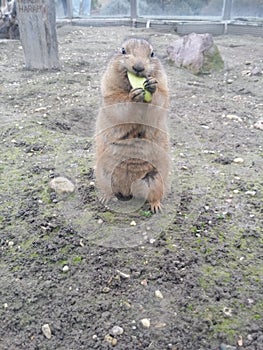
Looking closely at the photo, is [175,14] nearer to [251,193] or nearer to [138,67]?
[251,193]

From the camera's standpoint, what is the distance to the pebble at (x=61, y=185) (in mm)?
2654

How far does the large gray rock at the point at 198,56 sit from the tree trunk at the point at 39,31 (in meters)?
1.59

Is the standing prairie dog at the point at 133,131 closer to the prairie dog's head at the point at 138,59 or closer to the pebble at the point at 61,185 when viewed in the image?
the prairie dog's head at the point at 138,59

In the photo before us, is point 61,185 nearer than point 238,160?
Yes

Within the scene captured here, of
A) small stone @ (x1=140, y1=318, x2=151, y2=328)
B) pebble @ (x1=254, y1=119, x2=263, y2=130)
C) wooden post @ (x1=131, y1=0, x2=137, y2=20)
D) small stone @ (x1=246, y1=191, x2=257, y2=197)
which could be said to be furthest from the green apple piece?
wooden post @ (x1=131, y1=0, x2=137, y2=20)

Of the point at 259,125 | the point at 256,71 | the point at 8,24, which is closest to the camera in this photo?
the point at 259,125

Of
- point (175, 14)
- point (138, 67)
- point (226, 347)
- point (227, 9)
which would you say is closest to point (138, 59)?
point (138, 67)

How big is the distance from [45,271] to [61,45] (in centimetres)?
560

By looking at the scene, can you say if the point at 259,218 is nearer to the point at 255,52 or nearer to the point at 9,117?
the point at 9,117

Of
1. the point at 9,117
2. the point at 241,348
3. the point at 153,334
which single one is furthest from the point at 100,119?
the point at 9,117

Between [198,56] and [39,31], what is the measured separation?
199cm

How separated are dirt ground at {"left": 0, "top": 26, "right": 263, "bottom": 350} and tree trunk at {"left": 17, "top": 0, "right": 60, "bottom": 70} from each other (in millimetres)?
1504

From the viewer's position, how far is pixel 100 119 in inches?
98.5

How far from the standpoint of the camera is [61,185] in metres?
2.69
